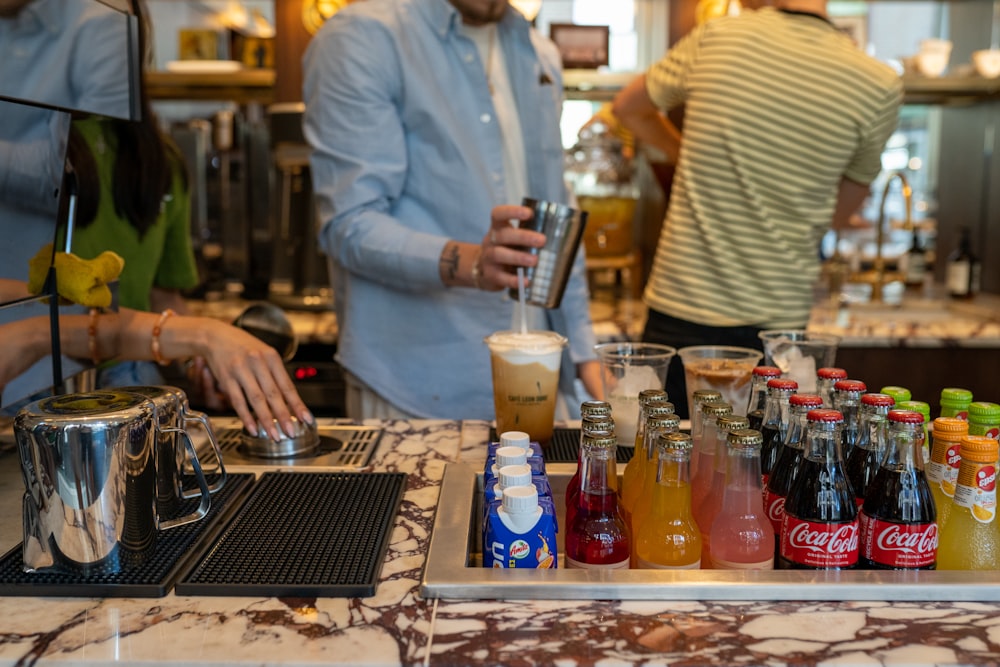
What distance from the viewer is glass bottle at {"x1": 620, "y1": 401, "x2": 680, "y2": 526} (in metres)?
1.01

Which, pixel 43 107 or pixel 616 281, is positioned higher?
pixel 43 107

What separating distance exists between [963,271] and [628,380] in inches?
88.7

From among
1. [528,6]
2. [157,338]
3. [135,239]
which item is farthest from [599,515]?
[528,6]

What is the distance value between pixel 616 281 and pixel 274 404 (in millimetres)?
Answer: 2066

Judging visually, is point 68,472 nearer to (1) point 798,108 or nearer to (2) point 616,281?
(1) point 798,108

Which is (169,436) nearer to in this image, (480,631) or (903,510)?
(480,631)

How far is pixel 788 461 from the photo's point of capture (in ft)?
3.37

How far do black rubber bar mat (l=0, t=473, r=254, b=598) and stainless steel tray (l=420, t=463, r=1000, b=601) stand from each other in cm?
26

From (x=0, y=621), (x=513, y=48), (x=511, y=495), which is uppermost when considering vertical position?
(x=513, y=48)

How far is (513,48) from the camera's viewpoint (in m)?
2.00

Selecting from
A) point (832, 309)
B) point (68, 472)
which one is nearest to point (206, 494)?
point (68, 472)

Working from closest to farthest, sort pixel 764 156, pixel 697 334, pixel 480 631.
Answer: pixel 480 631, pixel 764 156, pixel 697 334

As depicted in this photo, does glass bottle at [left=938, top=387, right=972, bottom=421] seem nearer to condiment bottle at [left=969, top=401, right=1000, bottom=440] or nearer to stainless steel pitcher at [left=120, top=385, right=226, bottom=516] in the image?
condiment bottle at [left=969, top=401, right=1000, bottom=440]

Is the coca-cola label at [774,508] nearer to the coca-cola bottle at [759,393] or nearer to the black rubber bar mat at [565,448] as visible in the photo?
the coca-cola bottle at [759,393]
